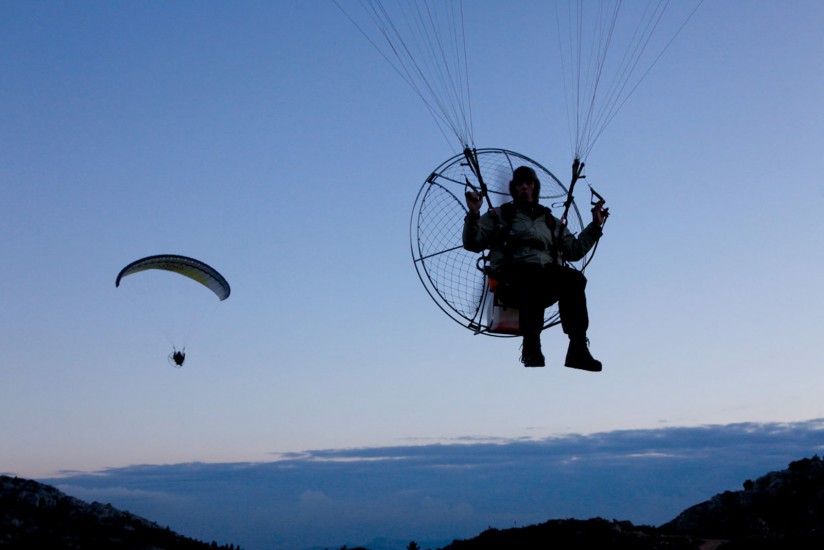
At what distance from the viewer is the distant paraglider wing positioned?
74.7 feet

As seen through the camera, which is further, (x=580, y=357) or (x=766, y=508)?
(x=766, y=508)

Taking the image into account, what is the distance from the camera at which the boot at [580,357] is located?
10.6 meters

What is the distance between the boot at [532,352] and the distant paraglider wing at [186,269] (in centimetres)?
1440

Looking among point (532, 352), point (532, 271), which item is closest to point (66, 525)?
point (532, 352)

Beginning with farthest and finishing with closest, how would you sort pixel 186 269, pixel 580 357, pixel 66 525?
pixel 186 269
pixel 66 525
pixel 580 357

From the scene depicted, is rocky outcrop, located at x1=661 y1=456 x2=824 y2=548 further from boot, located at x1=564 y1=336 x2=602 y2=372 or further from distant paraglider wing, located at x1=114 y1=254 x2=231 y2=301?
distant paraglider wing, located at x1=114 y1=254 x2=231 y2=301

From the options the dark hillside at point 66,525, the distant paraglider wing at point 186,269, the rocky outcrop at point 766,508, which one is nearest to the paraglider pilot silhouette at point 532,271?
the dark hillside at point 66,525

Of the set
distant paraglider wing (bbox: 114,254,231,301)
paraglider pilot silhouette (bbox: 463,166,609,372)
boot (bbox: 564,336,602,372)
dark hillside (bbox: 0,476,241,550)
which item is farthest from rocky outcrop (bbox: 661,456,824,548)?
distant paraglider wing (bbox: 114,254,231,301)

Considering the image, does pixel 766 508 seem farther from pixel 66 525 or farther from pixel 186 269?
pixel 186 269

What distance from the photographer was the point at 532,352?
10758mm

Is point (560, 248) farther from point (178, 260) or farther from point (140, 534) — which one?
point (178, 260)

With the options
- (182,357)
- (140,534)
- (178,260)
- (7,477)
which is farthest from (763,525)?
(182,357)

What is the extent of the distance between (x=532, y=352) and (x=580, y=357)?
588mm

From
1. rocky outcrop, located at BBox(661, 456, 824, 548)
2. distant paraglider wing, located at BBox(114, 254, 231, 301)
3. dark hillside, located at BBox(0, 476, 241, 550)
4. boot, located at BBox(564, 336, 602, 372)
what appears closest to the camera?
boot, located at BBox(564, 336, 602, 372)
